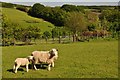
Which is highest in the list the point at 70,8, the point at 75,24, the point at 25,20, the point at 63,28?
the point at 70,8

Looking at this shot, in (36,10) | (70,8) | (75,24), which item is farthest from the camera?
(70,8)

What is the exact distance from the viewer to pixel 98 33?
244 ft

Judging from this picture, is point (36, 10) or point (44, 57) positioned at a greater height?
point (36, 10)

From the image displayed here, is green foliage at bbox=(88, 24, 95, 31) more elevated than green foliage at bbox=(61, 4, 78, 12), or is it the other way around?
green foliage at bbox=(61, 4, 78, 12)

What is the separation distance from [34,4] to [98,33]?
218 feet

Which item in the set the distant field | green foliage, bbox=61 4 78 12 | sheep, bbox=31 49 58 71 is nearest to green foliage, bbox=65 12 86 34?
the distant field

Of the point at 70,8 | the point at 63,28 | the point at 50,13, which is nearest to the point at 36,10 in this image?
the point at 50,13

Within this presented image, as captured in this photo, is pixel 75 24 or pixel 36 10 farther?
pixel 36 10

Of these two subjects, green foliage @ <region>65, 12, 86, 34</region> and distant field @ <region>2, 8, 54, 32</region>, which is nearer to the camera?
green foliage @ <region>65, 12, 86, 34</region>

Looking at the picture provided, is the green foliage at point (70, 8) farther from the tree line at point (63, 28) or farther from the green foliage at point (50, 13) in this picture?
the green foliage at point (50, 13)

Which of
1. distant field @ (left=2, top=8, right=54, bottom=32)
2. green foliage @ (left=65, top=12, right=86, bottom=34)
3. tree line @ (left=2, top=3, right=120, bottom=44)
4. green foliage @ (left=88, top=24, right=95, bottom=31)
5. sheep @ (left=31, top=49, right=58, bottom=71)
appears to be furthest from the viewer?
distant field @ (left=2, top=8, right=54, bottom=32)

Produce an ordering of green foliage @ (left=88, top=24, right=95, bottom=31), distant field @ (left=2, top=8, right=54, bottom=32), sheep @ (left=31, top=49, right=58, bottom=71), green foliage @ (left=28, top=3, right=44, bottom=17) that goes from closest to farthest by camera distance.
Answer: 1. sheep @ (left=31, top=49, right=58, bottom=71)
2. green foliage @ (left=88, top=24, right=95, bottom=31)
3. distant field @ (left=2, top=8, right=54, bottom=32)
4. green foliage @ (left=28, top=3, right=44, bottom=17)

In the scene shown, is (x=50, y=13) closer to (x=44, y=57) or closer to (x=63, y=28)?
(x=63, y=28)

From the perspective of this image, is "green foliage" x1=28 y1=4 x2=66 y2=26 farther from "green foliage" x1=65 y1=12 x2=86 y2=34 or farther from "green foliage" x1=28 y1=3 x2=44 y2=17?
"green foliage" x1=65 y1=12 x2=86 y2=34
